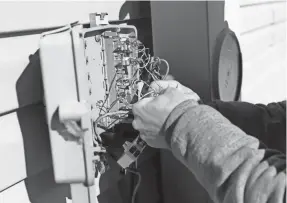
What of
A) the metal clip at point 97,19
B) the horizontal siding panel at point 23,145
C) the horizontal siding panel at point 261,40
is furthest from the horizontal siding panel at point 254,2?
the horizontal siding panel at point 23,145

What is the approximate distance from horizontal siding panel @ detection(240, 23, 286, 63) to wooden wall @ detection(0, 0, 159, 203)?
3.76ft

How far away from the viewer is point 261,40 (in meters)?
2.50

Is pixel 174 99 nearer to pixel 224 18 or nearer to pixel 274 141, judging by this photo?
pixel 274 141

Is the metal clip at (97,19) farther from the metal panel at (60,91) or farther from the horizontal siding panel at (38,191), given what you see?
the horizontal siding panel at (38,191)

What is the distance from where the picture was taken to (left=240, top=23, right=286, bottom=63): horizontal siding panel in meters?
2.16

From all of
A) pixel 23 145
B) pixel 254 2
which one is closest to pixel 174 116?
pixel 23 145

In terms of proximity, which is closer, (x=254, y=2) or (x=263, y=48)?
(x=254, y=2)

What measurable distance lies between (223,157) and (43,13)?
54 cm

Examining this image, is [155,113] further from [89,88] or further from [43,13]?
[43,13]

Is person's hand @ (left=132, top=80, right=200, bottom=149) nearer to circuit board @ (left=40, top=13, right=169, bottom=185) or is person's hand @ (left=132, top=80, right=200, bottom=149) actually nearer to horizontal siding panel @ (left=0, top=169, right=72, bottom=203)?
circuit board @ (left=40, top=13, right=169, bottom=185)

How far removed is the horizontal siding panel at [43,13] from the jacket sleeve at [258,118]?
0.45m

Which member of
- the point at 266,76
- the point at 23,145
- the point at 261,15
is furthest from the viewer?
the point at 266,76

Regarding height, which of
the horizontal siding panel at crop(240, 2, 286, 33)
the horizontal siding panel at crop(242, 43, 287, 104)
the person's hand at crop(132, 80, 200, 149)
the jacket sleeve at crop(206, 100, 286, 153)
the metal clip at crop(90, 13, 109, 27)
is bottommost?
the horizontal siding panel at crop(242, 43, 287, 104)

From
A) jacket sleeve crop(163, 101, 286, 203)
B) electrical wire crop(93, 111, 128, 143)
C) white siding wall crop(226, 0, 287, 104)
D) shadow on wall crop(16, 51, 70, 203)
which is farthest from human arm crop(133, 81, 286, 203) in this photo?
white siding wall crop(226, 0, 287, 104)
